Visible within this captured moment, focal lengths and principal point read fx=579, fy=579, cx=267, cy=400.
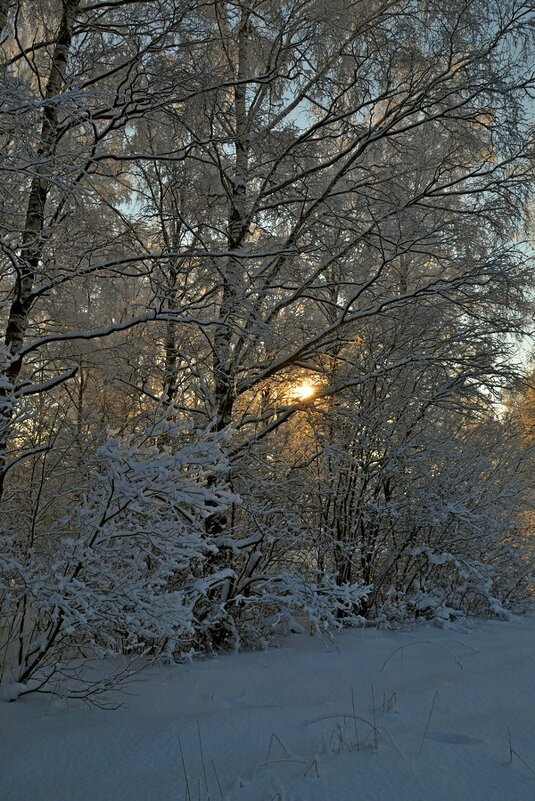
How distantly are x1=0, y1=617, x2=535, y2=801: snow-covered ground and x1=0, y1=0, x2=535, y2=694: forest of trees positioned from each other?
1.57ft

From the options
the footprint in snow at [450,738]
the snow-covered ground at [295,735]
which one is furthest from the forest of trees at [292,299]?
the footprint in snow at [450,738]

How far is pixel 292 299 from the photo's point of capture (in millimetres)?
5570

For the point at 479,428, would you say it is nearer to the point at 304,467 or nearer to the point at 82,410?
the point at 304,467

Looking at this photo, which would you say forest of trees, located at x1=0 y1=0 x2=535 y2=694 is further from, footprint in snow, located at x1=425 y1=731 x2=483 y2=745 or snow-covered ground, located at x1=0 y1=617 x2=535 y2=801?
footprint in snow, located at x1=425 y1=731 x2=483 y2=745

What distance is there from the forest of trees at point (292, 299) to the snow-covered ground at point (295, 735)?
48cm

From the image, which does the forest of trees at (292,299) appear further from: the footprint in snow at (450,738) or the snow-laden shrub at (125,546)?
the footprint in snow at (450,738)

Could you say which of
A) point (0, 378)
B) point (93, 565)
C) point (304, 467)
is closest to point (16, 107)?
point (0, 378)

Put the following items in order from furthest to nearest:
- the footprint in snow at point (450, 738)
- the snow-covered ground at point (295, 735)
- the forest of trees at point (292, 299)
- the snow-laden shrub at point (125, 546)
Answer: the forest of trees at point (292, 299), the snow-laden shrub at point (125, 546), the footprint in snow at point (450, 738), the snow-covered ground at point (295, 735)

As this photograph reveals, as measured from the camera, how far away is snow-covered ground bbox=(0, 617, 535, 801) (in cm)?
217

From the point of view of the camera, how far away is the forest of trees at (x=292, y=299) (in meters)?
4.50

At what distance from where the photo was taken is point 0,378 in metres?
2.98

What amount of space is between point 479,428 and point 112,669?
5.09 m

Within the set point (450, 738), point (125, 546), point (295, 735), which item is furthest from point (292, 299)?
point (450, 738)

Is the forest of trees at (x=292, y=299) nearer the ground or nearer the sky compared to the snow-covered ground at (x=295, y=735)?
nearer the sky
